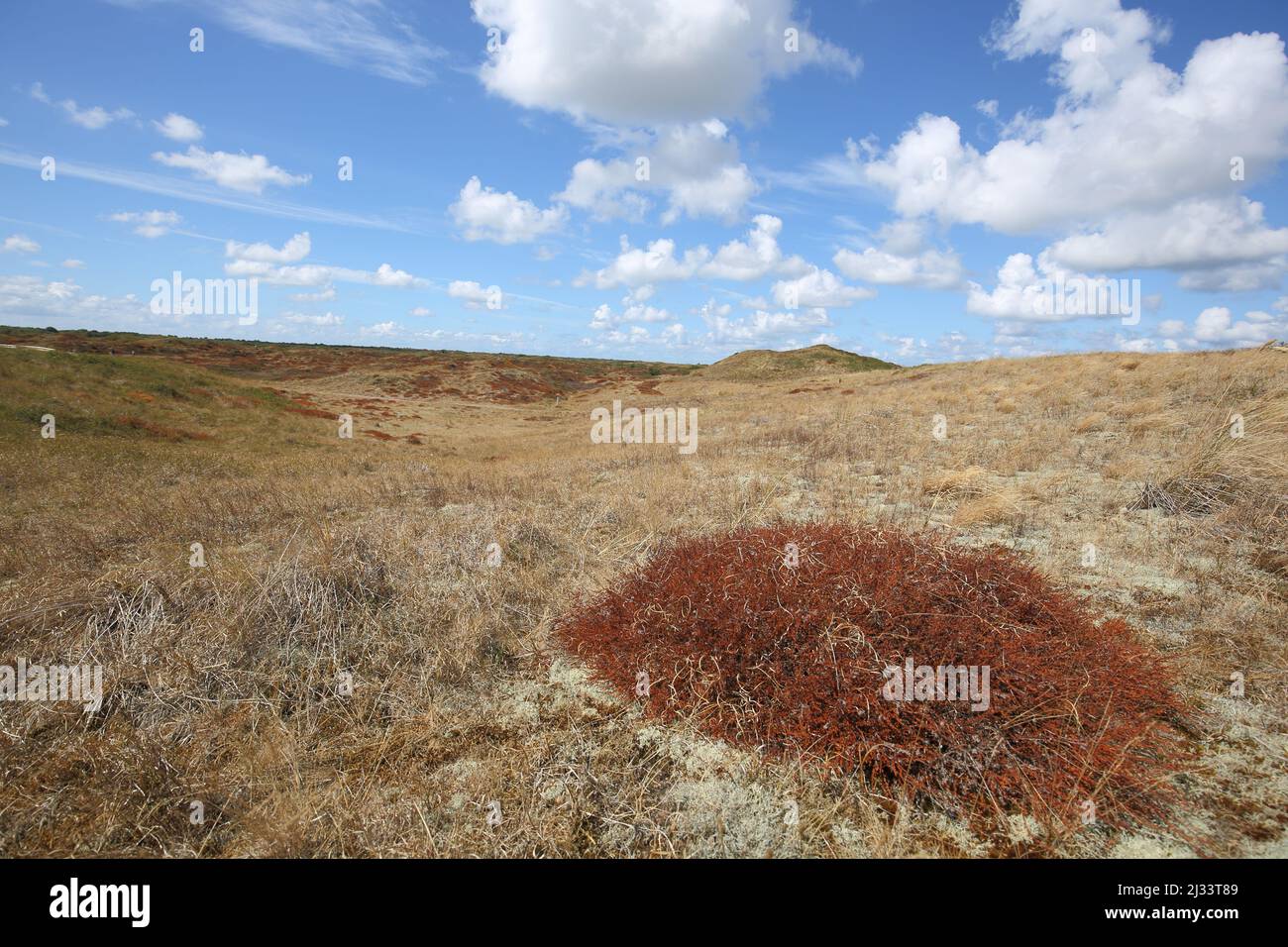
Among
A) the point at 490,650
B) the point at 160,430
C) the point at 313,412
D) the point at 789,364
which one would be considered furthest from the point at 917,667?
the point at 789,364

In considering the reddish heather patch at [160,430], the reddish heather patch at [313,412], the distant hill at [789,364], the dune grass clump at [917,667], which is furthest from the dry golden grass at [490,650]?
the distant hill at [789,364]

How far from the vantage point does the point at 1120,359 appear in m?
22.8

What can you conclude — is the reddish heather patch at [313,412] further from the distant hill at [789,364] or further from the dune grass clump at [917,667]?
the distant hill at [789,364]

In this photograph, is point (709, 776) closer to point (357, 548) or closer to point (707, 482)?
point (357, 548)

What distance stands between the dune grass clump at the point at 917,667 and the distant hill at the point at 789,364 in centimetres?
6182

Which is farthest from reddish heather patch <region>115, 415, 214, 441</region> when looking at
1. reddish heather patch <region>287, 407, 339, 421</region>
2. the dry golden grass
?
reddish heather patch <region>287, 407, 339, 421</region>

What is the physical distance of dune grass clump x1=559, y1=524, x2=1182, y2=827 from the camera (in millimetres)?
2957

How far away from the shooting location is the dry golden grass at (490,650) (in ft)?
9.60

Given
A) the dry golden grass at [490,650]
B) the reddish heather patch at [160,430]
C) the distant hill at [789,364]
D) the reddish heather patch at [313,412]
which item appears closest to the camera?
the dry golden grass at [490,650]

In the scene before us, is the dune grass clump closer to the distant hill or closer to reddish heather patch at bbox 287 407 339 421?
reddish heather patch at bbox 287 407 339 421

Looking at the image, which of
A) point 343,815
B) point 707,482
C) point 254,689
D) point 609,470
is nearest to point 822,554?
point 343,815

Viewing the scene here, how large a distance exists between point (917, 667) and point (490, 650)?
3.34 m

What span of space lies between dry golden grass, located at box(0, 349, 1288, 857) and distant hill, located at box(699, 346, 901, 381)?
56.7 m
